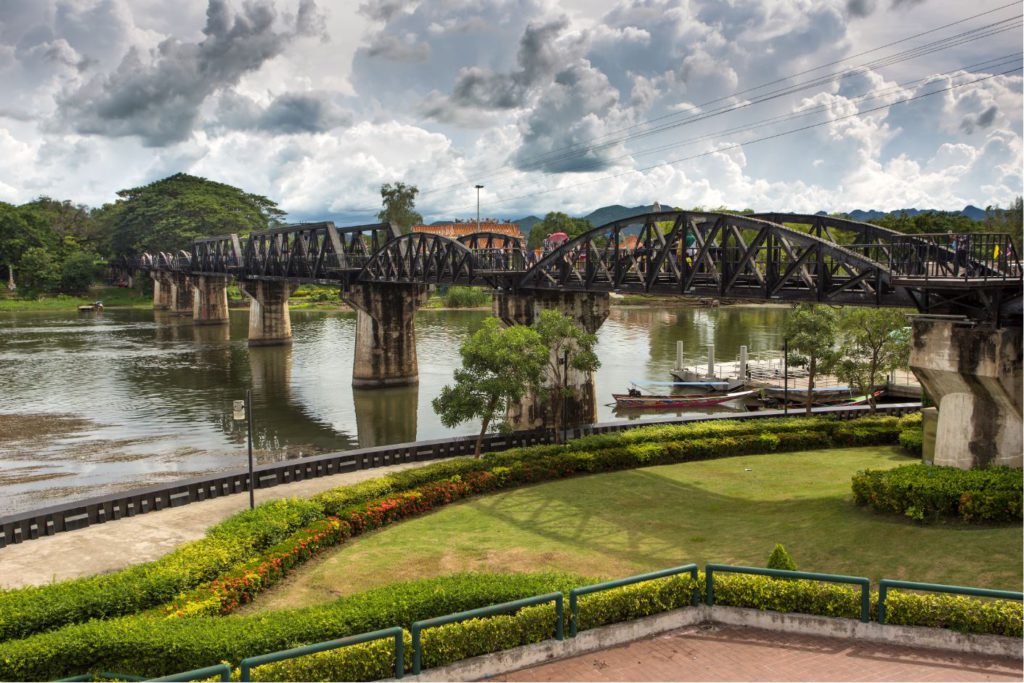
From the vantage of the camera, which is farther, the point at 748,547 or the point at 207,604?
the point at 748,547

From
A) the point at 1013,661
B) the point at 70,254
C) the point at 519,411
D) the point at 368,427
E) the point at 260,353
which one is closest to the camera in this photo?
the point at 1013,661

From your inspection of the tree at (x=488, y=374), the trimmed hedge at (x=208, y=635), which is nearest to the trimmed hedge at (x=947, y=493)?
the trimmed hedge at (x=208, y=635)

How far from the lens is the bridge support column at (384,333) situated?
70.4 m

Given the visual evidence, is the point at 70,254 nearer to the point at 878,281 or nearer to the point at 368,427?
the point at 368,427

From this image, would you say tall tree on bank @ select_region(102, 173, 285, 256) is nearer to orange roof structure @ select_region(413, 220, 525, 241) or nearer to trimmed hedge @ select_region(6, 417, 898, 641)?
orange roof structure @ select_region(413, 220, 525, 241)

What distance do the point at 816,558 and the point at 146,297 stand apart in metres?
184

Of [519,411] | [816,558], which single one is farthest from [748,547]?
[519,411]

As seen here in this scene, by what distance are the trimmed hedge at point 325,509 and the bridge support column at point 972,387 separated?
1211 cm

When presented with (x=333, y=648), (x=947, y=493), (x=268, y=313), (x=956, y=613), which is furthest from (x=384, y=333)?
(x=956, y=613)

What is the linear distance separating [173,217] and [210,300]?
170ft

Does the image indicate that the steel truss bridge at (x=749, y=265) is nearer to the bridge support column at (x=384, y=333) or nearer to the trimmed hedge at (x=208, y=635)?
A: the bridge support column at (x=384, y=333)

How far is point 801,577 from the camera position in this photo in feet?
52.5

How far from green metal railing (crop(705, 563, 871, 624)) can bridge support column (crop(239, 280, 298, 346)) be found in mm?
90401

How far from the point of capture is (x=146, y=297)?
7111 inches
